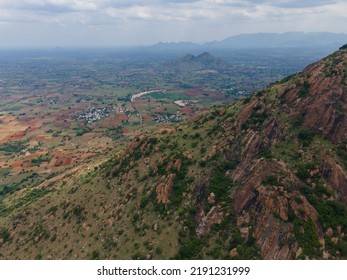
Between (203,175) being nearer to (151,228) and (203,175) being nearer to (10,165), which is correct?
(151,228)

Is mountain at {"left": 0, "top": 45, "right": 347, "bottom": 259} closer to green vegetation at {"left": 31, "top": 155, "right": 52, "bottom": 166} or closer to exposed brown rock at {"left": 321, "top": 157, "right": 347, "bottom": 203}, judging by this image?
exposed brown rock at {"left": 321, "top": 157, "right": 347, "bottom": 203}

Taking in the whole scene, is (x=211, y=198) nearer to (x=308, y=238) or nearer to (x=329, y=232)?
(x=308, y=238)

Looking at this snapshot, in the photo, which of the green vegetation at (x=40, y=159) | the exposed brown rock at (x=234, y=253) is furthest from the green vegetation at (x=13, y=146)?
the exposed brown rock at (x=234, y=253)

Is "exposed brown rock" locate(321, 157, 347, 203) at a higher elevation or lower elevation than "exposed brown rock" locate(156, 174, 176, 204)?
higher

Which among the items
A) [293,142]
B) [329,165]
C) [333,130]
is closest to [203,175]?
[293,142]

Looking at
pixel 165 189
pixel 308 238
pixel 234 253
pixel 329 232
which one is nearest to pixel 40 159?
pixel 165 189

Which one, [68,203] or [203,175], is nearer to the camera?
[203,175]

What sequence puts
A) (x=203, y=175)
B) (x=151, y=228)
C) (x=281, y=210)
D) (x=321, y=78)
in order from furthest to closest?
(x=321, y=78) → (x=203, y=175) → (x=151, y=228) → (x=281, y=210)

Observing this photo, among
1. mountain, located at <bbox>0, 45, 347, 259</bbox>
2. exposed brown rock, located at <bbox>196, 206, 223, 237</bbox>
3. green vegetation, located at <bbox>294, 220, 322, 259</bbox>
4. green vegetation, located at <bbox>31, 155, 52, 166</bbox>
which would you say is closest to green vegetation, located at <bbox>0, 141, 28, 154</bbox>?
green vegetation, located at <bbox>31, 155, 52, 166</bbox>
